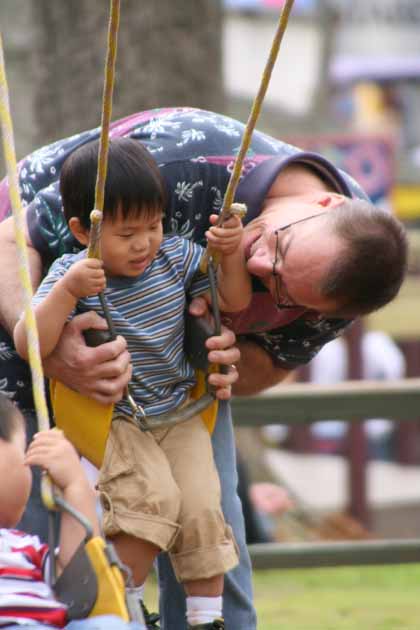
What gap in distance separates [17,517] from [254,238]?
0.86m

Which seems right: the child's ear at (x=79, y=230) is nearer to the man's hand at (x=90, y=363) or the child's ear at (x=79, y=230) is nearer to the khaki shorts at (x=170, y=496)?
the man's hand at (x=90, y=363)

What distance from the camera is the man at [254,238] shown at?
2.80m

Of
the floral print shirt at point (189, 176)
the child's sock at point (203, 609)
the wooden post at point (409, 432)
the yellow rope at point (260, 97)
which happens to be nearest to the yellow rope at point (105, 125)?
the yellow rope at point (260, 97)

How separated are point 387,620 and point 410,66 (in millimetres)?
15526

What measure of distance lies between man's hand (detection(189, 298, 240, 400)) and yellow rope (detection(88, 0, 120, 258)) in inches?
13.5

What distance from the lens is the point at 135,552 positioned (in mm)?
2695

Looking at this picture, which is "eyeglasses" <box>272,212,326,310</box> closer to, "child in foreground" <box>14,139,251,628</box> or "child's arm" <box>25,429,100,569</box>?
"child in foreground" <box>14,139,251,628</box>

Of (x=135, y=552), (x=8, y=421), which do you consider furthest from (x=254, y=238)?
(x=8, y=421)

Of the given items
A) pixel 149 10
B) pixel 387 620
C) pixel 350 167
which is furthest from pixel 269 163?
pixel 350 167

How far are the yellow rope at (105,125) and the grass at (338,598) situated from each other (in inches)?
107

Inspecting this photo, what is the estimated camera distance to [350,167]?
8.96 metres

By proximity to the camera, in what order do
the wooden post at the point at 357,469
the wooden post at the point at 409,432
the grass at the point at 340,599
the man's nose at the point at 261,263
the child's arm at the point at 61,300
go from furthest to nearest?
the wooden post at the point at 409,432
the wooden post at the point at 357,469
the grass at the point at 340,599
the man's nose at the point at 261,263
the child's arm at the point at 61,300

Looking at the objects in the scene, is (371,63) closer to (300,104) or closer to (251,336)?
(300,104)

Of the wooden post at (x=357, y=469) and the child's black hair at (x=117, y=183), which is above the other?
the child's black hair at (x=117, y=183)
